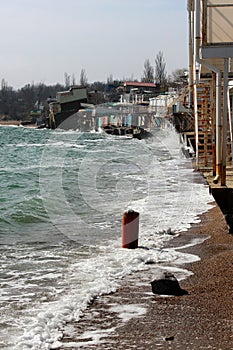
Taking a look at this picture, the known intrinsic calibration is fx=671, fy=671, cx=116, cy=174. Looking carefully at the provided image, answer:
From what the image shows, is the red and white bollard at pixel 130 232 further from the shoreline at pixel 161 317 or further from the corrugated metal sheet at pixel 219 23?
the corrugated metal sheet at pixel 219 23

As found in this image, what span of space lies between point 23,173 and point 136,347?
90.0 feet

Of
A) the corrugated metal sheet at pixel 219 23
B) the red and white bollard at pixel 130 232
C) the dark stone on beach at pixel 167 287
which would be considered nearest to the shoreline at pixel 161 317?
the dark stone on beach at pixel 167 287

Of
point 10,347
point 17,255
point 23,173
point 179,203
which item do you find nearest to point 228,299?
point 10,347

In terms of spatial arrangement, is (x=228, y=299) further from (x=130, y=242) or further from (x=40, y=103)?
(x=40, y=103)

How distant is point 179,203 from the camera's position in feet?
60.1

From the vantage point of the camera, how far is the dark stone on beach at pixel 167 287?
28.5ft

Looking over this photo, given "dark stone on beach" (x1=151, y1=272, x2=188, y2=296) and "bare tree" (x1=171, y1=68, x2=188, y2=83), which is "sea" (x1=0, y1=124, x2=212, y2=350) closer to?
"dark stone on beach" (x1=151, y1=272, x2=188, y2=296)

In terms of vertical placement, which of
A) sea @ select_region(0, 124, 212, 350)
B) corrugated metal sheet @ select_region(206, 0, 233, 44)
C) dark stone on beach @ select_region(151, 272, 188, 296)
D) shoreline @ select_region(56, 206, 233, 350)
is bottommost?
sea @ select_region(0, 124, 212, 350)

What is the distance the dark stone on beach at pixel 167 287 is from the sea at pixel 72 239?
2.26 feet

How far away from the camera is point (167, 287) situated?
871cm

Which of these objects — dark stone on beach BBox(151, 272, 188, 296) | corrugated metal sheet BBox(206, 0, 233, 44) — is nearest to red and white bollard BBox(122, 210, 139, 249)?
dark stone on beach BBox(151, 272, 188, 296)

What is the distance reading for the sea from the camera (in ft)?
27.0

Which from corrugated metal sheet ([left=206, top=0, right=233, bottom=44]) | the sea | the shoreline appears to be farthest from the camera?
corrugated metal sheet ([left=206, top=0, right=233, bottom=44])

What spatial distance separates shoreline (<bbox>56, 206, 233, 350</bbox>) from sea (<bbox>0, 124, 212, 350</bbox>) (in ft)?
0.77
